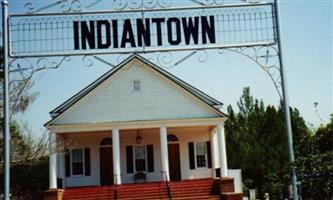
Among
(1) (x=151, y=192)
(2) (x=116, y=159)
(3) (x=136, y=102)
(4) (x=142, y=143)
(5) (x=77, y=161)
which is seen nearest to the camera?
(1) (x=151, y=192)

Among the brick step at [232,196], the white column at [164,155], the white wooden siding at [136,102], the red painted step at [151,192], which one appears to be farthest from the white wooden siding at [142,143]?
the brick step at [232,196]

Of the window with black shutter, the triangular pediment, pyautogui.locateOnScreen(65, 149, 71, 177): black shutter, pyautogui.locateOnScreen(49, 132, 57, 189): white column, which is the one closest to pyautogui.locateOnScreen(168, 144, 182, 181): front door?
the window with black shutter

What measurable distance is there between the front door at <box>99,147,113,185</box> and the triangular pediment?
2.85 meters

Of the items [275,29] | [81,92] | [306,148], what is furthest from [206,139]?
[306,148]

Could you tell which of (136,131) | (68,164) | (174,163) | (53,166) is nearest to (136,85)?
(136,131)

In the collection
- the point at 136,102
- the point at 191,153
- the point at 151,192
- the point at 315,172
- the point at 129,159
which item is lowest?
the point at 151,192

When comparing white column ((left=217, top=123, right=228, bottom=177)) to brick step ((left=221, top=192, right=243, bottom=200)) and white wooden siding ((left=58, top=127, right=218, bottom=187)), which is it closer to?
brick step ((left=221, top=192, right=243, bottom=200))

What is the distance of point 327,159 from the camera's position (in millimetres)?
8016

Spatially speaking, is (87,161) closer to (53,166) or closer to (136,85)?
(53,166)

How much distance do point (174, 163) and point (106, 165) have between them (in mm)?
3699

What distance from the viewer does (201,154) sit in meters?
28.4

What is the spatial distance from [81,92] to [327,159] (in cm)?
2080

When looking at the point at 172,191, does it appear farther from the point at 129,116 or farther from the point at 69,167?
the point at 69,167

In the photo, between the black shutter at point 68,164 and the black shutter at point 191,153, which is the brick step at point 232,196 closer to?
the black shutter at point 191,153
